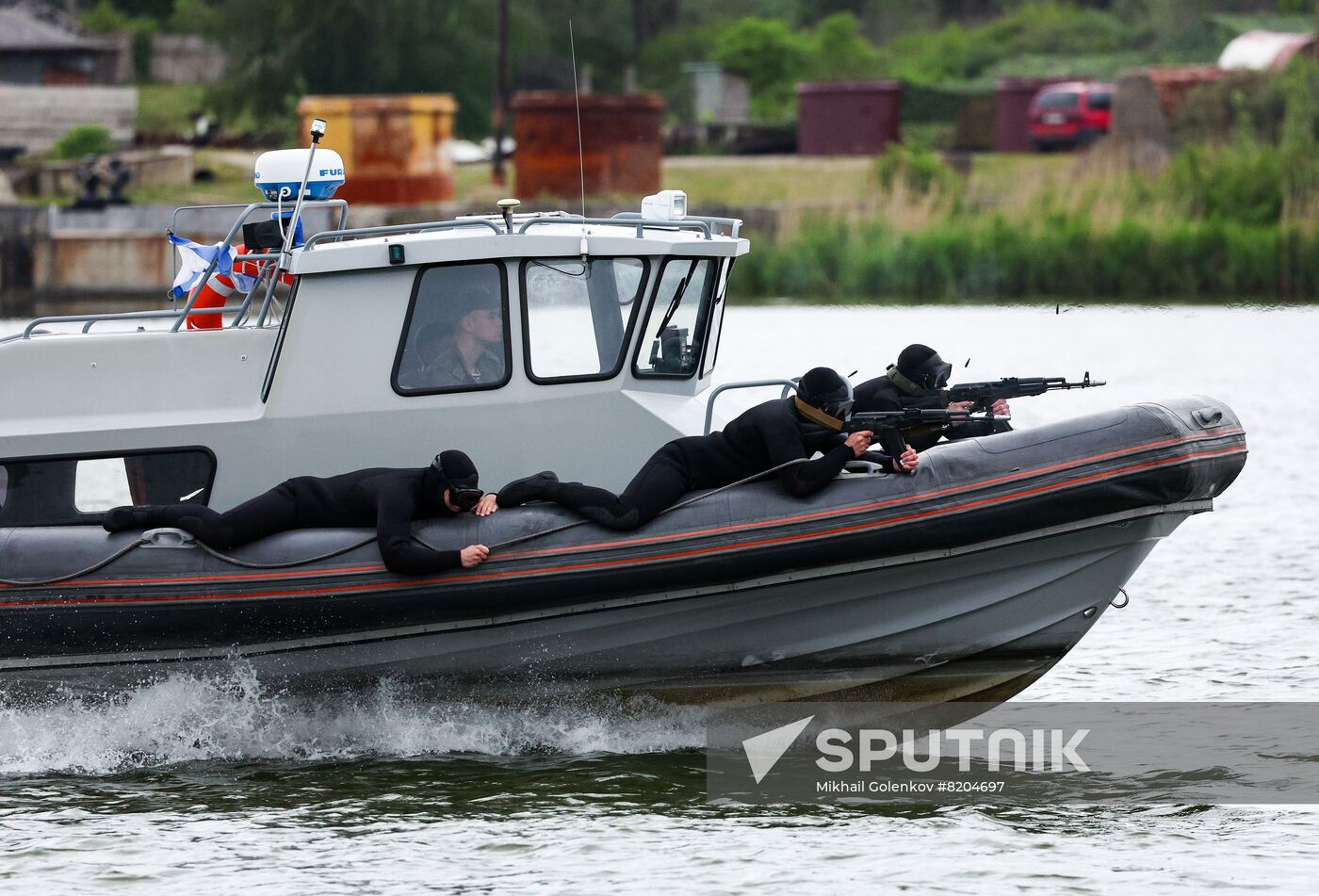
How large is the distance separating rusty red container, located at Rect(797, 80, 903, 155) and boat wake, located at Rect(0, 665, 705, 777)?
41494 millimetres

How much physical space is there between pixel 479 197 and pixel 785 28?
24.7m

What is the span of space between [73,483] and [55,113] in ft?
159

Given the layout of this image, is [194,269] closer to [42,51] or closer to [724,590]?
[724,590]

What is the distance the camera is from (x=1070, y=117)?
1865 inches

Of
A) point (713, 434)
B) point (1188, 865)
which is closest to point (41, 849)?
point (713, 434)

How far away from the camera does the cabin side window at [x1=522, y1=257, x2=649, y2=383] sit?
29.2ft

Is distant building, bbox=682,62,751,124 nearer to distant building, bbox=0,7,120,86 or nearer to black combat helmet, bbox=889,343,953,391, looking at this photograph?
distant building, bbox=0,7,120,86

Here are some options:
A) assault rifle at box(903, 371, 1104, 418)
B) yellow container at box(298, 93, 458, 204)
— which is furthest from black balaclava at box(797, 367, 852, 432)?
yellow container at box(298, 93, 458, 204)

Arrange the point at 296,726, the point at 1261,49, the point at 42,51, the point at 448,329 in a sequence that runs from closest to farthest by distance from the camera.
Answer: the point at 448,329
the point at 296,726
the point at 1261,49
the point at 42,51

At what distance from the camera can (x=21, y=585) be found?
8.70 meters

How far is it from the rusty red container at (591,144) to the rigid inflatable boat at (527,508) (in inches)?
1181

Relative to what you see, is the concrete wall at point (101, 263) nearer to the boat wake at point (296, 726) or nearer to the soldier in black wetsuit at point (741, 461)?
the boat wake at point (296, 726)

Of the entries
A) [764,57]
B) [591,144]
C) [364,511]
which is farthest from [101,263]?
[364,511]

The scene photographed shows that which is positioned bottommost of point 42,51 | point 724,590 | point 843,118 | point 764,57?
point 724,590
